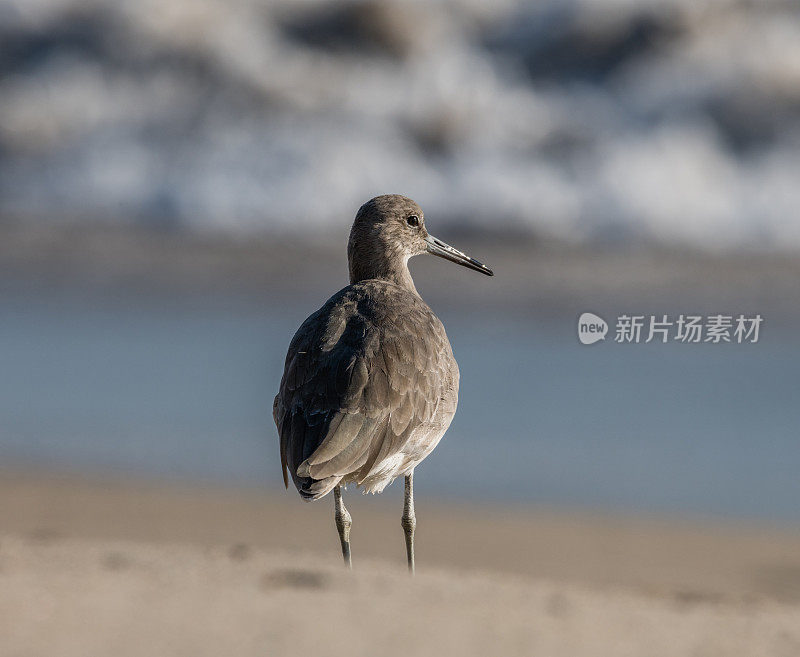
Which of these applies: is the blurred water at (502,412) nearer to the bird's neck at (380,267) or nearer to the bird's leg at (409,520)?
the bird's neck at (380,267)

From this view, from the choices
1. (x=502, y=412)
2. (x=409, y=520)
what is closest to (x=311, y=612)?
(x=409, y=520)

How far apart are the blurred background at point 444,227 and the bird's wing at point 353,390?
296 centimetres

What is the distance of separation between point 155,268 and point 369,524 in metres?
7.90

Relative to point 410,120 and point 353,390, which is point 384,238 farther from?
point 410,120

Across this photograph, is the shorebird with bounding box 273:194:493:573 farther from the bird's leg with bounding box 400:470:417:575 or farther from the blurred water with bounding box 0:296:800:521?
the blurred water with bounding box 0:296:800:521

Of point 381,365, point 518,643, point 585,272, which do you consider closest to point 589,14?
point 585,272

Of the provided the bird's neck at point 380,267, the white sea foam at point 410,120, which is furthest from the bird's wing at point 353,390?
the white sea foam at point 410,120

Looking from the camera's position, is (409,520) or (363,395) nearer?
(363,395)

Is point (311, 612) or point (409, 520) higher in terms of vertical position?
point (409, 520)

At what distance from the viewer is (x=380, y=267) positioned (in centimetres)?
647

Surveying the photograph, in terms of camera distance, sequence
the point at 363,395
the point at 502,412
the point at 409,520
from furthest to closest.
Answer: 1. the point at 502,412
2. the point at 409,520
3. the point at 363,395

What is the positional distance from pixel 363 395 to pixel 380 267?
1657 millimetres

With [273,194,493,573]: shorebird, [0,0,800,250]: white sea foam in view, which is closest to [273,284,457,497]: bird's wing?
[273,194,493,573]: shorebird

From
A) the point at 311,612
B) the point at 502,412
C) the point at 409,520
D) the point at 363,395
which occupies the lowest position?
the point at 311,612
